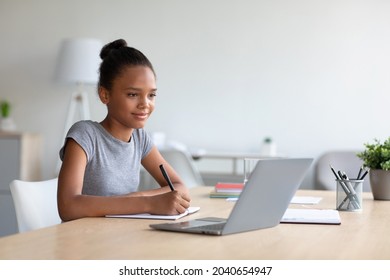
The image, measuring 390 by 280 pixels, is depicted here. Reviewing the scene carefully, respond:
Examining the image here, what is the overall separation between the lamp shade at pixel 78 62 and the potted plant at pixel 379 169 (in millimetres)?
3073

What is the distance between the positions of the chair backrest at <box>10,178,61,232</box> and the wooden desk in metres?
0.28

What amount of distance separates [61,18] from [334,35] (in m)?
2.22

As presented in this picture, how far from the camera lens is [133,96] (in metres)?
2.09

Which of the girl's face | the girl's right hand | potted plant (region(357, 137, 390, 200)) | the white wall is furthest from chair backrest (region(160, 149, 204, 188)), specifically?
the girl's right hand

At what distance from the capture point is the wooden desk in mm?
1202

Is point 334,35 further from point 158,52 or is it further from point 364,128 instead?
point 158,52

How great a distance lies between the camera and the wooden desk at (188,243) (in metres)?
1.20

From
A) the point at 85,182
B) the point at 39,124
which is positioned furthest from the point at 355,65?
the point at 85,182

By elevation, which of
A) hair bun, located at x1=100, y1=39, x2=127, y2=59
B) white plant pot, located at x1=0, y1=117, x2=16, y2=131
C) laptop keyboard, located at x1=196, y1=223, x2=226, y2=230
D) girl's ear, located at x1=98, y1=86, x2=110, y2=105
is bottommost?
white plant pot, located at x1=0, y1=117, x2=16, y2=131

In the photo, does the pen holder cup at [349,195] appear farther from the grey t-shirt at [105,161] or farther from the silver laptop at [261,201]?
the grey t-shirt at [105,161]

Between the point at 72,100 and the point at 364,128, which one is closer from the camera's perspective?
the point at 364,128

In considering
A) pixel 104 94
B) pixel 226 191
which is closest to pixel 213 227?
pixel 104 94

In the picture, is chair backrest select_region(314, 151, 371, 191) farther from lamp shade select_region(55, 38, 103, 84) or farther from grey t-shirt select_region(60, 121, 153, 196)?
grey t-shirt select_region(60, 121, 153, 196)

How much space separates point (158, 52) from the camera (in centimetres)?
536
